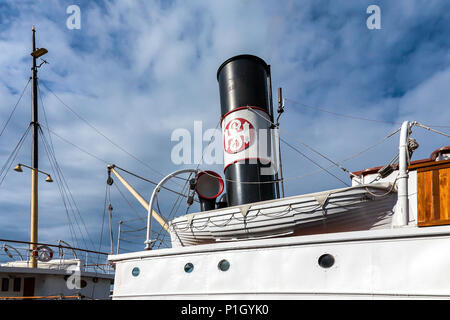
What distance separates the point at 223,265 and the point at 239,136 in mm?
3362

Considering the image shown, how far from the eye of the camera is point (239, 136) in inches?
331

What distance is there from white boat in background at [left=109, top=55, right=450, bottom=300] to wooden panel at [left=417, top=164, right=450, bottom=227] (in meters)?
0.01

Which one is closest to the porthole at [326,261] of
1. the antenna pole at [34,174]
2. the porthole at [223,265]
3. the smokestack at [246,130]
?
the porthole at [223,265]

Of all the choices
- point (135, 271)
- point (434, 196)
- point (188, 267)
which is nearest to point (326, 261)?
point (434, 196)

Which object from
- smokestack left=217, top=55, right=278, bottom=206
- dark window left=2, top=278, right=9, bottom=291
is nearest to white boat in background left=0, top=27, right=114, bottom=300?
dark window left=2, top=278, right=9, bottom=291

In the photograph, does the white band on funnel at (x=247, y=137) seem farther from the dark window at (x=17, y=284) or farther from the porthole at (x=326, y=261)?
the dark window at (x=17, y=284)

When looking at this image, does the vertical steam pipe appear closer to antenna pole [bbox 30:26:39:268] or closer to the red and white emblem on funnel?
the red and white emblem on funnel

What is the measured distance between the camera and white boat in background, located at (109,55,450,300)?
507 cm

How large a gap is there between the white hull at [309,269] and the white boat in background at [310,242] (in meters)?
0.02

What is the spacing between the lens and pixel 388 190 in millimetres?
6145

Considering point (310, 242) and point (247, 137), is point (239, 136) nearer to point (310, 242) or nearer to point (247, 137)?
point (247, 137)
